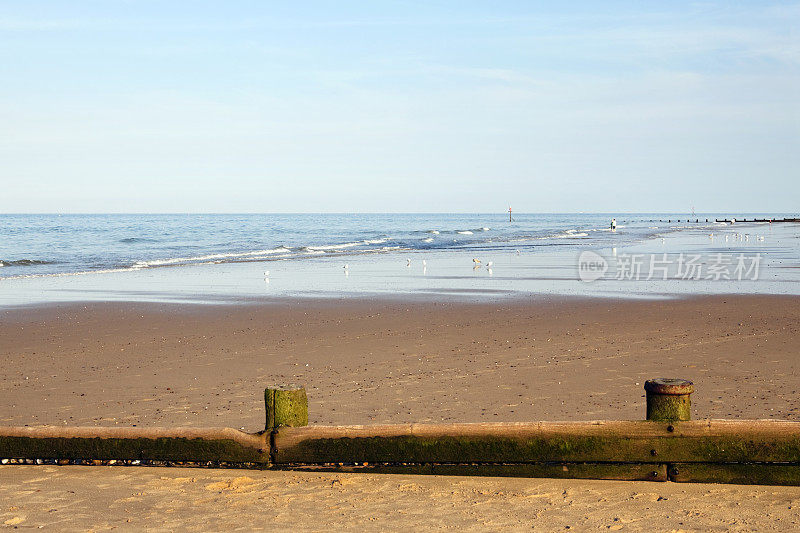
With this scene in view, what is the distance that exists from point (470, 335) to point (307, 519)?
7.86 metres

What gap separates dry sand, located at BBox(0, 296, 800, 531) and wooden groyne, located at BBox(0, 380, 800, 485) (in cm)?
12

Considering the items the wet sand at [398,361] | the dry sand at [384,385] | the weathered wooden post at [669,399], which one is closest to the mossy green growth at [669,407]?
the weathered wooden post at [669,399]

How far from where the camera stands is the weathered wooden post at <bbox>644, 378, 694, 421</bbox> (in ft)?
17.5

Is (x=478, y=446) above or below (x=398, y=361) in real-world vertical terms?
above

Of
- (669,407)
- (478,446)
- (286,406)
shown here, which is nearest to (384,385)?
(286,406)

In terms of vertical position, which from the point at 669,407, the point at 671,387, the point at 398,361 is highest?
the point at 671,387

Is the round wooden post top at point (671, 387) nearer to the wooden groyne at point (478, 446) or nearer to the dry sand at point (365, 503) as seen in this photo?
the wooden groyne at point (478, 446)

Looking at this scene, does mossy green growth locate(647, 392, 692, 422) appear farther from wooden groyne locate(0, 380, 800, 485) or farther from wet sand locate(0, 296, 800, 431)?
wet sand locate(0, 296, 800, 431)

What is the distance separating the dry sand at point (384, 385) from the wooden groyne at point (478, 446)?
117 millimetres

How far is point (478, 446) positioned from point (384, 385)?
3.62m

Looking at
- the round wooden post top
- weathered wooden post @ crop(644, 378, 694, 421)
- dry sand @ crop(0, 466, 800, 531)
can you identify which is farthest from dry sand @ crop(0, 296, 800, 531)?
the round wooden post top

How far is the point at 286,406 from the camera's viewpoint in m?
5.78

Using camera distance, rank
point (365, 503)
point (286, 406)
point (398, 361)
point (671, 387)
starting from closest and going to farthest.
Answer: point (671, 387) < point (365, 503) < point (286, 406) < point (398, 361)

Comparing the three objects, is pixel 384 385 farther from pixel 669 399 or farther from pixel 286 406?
pixel 669 399
